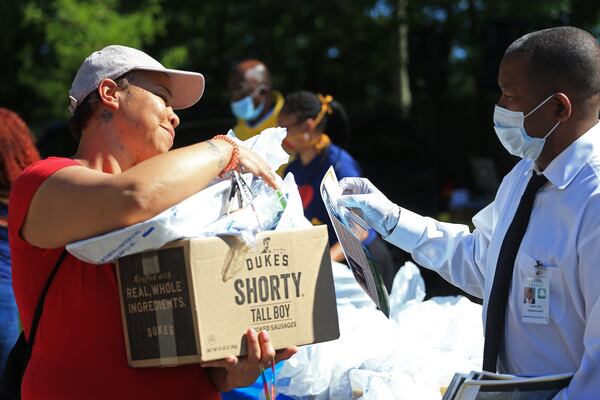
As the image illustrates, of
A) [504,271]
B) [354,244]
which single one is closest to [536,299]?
[504,271]

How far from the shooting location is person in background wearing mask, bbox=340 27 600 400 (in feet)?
6.73

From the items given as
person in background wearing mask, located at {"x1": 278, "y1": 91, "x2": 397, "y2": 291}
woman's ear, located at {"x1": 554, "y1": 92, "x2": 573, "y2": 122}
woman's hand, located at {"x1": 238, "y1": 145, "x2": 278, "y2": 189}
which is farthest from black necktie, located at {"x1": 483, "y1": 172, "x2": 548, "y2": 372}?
person in background wearing mask, located at {"x1": 278, "y1": 91, "x2": 397, "y2": 291}

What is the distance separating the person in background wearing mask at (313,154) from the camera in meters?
4.69

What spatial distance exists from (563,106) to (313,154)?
276 cm

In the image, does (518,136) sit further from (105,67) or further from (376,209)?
(105,67)

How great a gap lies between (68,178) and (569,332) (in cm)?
126

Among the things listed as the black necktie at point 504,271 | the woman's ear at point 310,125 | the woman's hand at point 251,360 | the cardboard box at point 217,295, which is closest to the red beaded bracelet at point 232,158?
the cardboard box at point 217,295

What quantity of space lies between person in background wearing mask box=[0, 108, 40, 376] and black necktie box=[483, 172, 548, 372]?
7.34ft

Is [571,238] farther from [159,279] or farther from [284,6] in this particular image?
[284,6]

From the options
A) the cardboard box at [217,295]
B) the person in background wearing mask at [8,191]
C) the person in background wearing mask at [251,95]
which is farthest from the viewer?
the person in background wearing mask at [251,95]

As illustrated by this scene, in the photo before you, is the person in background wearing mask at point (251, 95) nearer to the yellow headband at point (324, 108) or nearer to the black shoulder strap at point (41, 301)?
the yellow headband at point (324, 108)

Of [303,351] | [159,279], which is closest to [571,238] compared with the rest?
[159,279]

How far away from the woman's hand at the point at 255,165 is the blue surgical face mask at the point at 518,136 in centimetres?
67

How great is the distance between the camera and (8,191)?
368 centimetres
